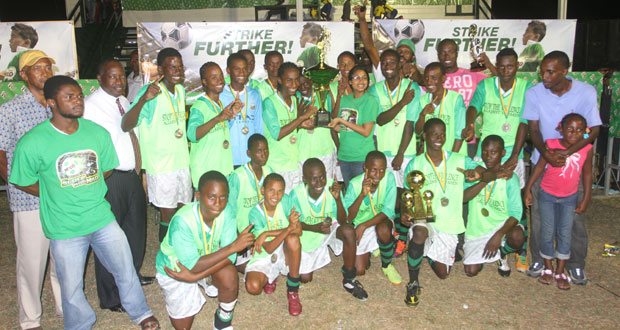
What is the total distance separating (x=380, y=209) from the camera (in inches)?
198

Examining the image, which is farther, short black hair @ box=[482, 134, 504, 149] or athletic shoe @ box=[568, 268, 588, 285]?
short black hair @ box=[482, 134, 504, 149]

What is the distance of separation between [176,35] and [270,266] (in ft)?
14.6

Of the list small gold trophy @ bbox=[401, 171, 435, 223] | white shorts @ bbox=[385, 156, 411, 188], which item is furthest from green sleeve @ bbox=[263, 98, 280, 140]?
small gold trophy @ bbox=[401, 171, 435, 223]

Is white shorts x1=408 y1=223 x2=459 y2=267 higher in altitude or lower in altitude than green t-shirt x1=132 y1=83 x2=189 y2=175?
lower

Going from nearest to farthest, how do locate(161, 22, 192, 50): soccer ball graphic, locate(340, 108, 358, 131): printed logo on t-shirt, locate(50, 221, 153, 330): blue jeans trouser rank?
locate(50, 221, 153, 330): blue jeans trouser, locate(340, 108, 358, 131): printed logo on t-shirt, locate(161, 22, 192, 50): soccer ball graphic

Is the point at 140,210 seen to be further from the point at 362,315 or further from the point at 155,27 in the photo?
the point at 155,27

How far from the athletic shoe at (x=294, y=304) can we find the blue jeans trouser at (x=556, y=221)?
246 cm

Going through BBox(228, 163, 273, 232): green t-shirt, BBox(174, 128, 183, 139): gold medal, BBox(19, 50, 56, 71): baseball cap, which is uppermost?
BBox(19, 50, 56, 71): baseball cap

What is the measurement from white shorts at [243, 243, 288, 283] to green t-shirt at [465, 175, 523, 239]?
6.45 ft

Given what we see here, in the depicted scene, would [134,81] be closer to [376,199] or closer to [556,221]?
[376,199]

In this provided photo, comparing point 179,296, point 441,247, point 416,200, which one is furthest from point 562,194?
point 179,296

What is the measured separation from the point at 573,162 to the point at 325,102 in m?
2.71

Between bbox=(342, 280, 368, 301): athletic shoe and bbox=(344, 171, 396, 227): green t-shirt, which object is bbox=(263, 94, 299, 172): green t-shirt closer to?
bbox=(344, 171, 396, 227): green t-shirt

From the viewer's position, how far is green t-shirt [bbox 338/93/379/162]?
17.6 feet
